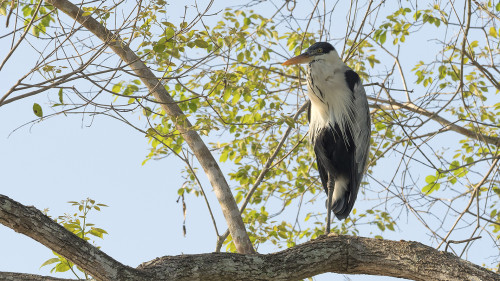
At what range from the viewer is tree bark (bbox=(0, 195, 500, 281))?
269 centimetres

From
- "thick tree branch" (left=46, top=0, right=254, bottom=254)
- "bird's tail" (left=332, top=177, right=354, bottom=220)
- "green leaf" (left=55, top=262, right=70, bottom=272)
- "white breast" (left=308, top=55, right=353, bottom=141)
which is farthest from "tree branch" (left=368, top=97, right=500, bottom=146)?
"green leaf" (left=55, top=262, right=70, bottom=272)

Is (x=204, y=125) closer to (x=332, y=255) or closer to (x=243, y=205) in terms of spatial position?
(x=243, y=205)

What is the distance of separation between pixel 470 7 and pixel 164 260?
3361 millimetres

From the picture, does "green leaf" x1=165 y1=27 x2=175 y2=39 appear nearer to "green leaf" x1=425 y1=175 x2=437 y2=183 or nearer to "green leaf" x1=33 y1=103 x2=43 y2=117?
"green leaf" x1=33 y1=103 x2=43 y2=117

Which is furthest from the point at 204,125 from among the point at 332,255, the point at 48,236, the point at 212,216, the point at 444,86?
the point at 444,86

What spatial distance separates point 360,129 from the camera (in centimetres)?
489

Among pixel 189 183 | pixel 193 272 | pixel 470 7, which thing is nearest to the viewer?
pixel 193 272

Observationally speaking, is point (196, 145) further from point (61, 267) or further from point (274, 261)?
point (274, 261)

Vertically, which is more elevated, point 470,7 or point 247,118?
point 470,7

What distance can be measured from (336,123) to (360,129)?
194mm

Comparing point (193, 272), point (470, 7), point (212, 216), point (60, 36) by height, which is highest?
point (470, 7)

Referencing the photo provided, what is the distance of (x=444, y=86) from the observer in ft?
20.7

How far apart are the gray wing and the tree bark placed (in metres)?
1.46

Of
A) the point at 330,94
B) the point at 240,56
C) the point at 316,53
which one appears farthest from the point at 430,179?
the point at 240,56
